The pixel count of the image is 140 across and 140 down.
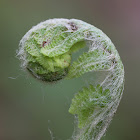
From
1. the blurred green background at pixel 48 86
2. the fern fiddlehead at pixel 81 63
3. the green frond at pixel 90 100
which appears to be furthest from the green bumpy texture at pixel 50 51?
A: the blurred green background at pixel 48 86

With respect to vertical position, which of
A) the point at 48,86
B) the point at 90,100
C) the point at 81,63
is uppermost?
the point at 81,63

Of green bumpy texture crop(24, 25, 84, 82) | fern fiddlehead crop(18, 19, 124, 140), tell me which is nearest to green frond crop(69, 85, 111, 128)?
fern fiddlehead crop(18, 19, 124, 140)

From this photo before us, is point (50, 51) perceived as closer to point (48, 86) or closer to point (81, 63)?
point (81, 63)

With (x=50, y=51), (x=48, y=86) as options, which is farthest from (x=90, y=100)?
(x=48, y=86)

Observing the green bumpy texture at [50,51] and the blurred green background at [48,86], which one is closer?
the green bumpy texture at [50,51]

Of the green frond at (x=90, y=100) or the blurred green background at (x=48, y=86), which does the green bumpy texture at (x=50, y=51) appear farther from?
the blurred green background at (x=48, y=86)

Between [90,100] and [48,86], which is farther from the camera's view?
[48,86]
